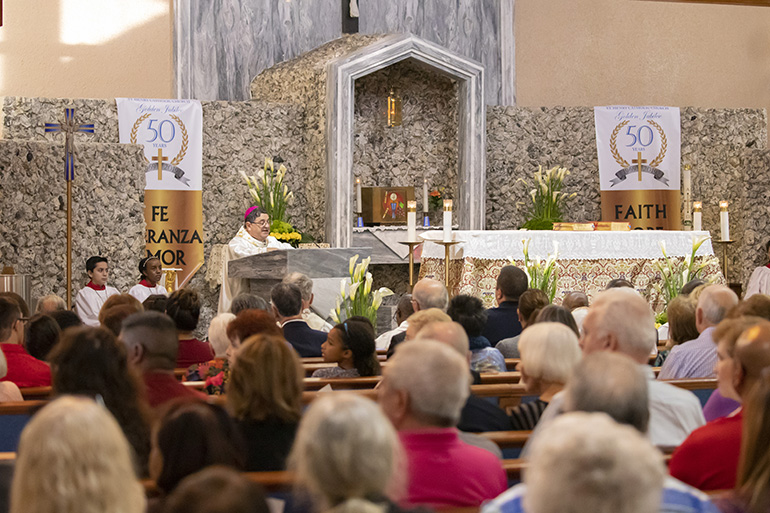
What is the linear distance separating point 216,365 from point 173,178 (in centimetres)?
758

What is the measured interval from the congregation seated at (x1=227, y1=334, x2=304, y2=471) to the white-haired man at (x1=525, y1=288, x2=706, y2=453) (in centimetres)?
84

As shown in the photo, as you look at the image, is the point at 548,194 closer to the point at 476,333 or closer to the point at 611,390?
the point at 476,333

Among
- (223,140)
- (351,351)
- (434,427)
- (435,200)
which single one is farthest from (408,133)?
(434,427)

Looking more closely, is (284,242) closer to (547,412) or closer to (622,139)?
(622,139)

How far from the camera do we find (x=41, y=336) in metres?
4.94

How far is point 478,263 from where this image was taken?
8852 millimetres

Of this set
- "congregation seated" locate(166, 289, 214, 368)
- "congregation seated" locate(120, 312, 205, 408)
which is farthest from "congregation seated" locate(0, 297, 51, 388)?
"congregation seated" locate(120, 312, 205, 408)

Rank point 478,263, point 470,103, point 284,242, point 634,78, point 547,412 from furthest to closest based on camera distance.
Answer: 1. point 634,78
2. point 470,103
3. point 284,242
4. point 478,263
5. point 547,412

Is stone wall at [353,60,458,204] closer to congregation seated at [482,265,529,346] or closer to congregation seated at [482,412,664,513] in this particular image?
congregation seated at [482,265,529,346]

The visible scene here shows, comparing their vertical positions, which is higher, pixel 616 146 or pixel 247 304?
pixel 616 146

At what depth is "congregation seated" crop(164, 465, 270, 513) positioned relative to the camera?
1619mm

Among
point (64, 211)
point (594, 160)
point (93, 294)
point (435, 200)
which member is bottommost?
point (93, 294)

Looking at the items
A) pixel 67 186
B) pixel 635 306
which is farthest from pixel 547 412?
pixel 67 186

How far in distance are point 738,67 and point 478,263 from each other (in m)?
7.87
